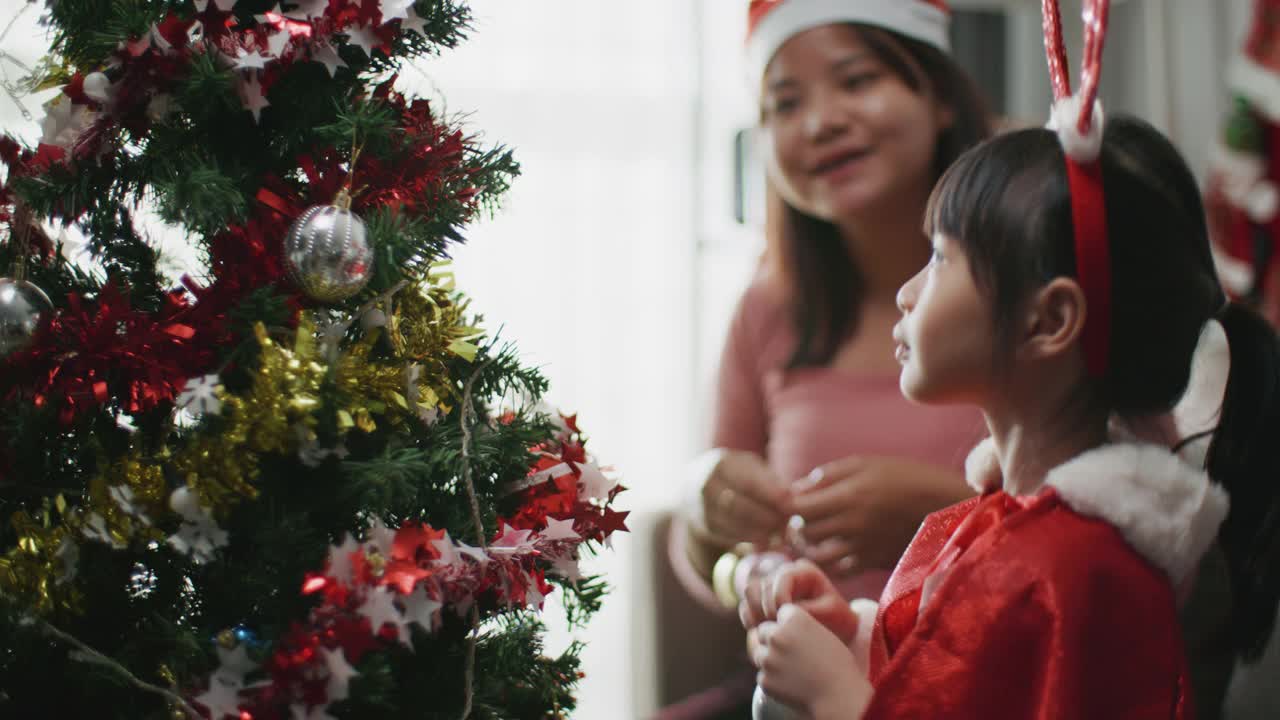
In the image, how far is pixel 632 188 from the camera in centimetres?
194

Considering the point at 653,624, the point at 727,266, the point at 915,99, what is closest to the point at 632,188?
the point at 727,266

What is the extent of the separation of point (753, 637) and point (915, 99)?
1.94ft

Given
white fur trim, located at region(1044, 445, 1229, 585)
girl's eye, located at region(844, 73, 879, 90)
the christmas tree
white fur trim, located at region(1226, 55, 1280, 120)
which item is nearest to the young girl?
white fur trim, located at region(1044, 445, 1229, 585)

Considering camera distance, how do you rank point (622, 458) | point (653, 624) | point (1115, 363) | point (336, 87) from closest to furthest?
point (1115, 363), point (336, 87), point (653, 624), point (622, 458)

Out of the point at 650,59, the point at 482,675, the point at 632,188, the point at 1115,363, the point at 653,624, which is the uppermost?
the point at 650,59

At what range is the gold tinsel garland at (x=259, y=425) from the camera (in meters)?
0.69

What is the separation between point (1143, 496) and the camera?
65 centimetres

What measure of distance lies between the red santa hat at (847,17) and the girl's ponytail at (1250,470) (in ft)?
1.55

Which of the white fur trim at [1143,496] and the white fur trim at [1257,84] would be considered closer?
the white fur trim at [1143,496]

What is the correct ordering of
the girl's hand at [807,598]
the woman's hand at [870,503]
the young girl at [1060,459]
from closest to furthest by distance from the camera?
the young girl at [1060,459], the girl's hand at [807,598], the woman's hand at [870,503]

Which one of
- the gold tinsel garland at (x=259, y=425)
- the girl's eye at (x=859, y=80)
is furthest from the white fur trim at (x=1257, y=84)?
the gold tinsel garland at (x=259, y=425)

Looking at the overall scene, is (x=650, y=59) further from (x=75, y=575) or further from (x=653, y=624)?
(x=75, y=575)

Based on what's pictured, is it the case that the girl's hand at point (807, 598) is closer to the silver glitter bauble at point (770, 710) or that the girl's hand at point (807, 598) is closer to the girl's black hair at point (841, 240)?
the silver glitter bauble at point (770, 710)

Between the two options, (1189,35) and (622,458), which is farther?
(622,458)
